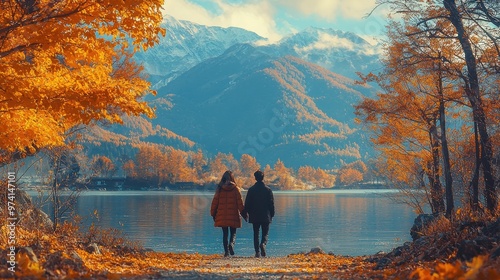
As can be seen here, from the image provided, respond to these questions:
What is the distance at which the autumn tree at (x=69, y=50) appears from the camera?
28.6ft

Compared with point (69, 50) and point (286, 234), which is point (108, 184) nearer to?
point (286, 234)

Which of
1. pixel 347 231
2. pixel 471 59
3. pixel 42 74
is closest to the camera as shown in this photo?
pixel 42 74

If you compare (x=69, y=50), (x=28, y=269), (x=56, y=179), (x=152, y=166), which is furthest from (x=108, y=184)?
(x=28, y=269)

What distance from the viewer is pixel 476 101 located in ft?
47.2

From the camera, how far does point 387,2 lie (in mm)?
15688

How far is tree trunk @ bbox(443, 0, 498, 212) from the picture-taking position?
14.5 m

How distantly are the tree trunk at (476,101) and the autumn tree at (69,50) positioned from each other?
356 inches

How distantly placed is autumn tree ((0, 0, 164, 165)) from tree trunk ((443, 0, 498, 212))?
9053 millimetres

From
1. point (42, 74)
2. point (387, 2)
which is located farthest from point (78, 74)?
point (387, 2)

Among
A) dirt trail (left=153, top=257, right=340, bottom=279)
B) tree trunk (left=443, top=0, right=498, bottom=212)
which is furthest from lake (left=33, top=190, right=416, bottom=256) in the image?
dirt trail (left=153, top=257, right=340, bottom=279)

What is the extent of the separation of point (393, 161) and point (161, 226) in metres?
33.4

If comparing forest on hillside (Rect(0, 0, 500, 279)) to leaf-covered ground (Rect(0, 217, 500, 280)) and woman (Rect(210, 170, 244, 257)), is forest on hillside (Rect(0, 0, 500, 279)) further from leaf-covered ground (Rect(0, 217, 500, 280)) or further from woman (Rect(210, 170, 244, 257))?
woman (Rect(210, 170, 244, 257))

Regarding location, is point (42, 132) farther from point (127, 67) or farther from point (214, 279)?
point (127, 67)

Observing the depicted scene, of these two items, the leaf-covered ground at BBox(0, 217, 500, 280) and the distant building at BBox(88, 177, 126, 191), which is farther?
the distant building at BBox(88, 177, 126, 191)
